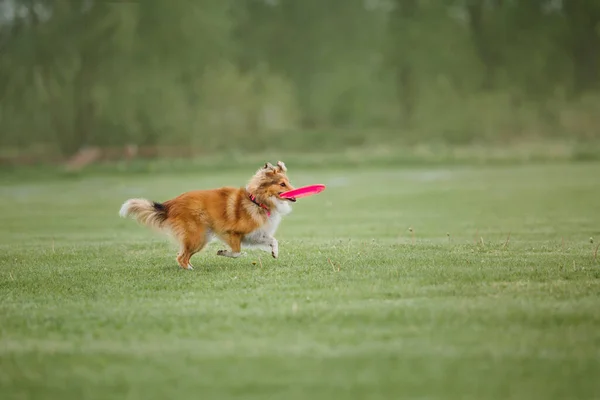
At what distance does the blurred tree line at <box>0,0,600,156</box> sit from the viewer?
131 ft

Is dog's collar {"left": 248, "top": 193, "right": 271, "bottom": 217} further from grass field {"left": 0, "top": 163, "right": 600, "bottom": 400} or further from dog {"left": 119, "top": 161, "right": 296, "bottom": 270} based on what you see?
grass field {"left": 0, "top": 163, "right": 600, "bottom": 400}

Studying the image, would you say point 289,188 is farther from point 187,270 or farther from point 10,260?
point 10,260

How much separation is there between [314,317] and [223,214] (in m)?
3.26

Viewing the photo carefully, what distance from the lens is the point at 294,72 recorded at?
187 ft

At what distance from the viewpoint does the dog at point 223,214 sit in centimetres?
974

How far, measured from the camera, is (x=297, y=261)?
10.1 metres

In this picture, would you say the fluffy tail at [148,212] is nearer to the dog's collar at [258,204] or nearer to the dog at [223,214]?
the dog at [223,214]

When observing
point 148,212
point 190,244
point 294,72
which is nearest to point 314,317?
point 190,244

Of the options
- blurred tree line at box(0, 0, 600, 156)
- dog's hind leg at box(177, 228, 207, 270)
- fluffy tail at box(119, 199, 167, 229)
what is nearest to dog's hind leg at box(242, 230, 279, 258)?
dog's hind leg at box(177, 228, 207, 270)

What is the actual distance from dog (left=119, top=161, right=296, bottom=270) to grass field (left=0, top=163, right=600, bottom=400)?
351 millimetres

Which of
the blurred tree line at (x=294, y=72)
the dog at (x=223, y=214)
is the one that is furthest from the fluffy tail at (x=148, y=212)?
the blurred tree line at (x=294, y=72)

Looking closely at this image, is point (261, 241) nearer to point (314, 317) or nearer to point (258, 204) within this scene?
point (258, 204)

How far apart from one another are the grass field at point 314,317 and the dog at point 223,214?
0.35 m

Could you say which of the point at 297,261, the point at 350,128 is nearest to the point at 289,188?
the point at 297,261
